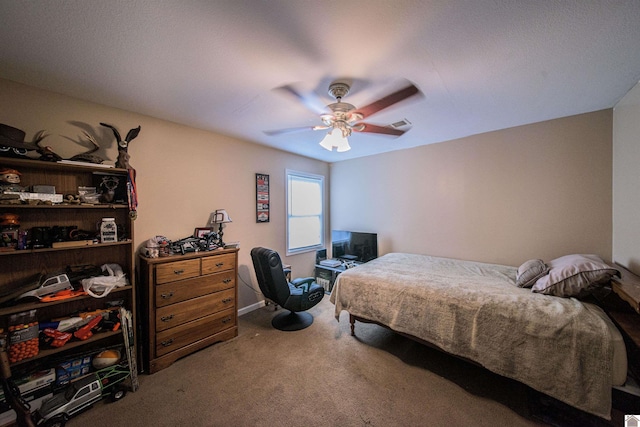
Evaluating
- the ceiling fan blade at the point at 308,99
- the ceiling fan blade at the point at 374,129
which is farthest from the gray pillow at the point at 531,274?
the ceiling fan blade at the point at 308,99

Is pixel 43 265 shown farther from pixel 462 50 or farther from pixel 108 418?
pixel 462 50

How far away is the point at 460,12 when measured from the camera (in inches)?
45.1

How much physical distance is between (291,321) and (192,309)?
1198 millimetres

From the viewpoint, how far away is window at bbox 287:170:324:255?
4.00m

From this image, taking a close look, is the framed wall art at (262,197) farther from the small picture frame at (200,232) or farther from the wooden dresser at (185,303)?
the wooden dresser at (185,303)

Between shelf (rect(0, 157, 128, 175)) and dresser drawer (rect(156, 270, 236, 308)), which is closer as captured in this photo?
shelf (rect(0, 157, 128, 175))

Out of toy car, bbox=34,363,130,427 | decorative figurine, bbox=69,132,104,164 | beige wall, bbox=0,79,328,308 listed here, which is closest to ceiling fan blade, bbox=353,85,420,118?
beige wall, bbox=0,79,328,308

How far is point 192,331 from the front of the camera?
229 centimetres

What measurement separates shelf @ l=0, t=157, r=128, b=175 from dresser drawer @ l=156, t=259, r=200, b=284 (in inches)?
37.0

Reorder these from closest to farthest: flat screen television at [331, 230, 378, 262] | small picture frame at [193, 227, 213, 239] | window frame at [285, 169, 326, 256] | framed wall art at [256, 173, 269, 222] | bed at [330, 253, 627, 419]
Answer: bed at [330, 253, 627, 419] < small picture frame at [193, 227, 213, 239] < framed wall art at [256, 173, 269, 222] < window frame at [285, 169, 326, 256] < flat screen television at [331, 230, 378, 262]

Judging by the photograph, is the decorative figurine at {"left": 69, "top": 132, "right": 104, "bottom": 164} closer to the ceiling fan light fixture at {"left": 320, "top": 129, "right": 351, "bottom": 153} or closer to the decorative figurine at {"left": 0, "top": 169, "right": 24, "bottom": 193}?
the decorative figurine at {"left": 0, "top": 169, "right": 24, "bottom": 193}

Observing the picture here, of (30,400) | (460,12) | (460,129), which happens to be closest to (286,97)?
(460,12)

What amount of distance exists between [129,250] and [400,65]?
2744 millimetres

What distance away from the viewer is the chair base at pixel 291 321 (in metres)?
2.78
